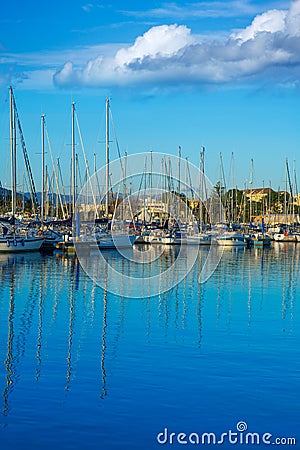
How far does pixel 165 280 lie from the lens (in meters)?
41.5

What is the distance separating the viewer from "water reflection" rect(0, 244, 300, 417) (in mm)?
19250

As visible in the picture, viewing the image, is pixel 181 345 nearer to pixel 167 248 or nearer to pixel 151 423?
pixel 151 423

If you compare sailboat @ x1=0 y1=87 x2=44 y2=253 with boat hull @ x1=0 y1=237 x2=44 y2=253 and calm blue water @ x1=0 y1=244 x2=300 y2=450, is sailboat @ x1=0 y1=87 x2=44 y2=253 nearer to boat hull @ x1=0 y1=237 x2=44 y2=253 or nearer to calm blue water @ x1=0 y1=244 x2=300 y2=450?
boat hull @ x1=0 y1=237 x2=44 y2=253

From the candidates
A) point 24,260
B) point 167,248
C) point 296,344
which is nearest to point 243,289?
point 296,344

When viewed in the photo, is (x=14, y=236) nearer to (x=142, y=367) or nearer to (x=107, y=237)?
(x=107, y=237)

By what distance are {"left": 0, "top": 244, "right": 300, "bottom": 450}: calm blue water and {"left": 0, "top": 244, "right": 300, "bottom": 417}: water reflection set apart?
0.05m

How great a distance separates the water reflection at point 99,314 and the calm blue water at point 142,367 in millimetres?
50

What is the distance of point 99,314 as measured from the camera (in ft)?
91.2

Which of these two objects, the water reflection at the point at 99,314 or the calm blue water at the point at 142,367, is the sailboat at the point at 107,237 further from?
the calm blue water at the point at 142,367

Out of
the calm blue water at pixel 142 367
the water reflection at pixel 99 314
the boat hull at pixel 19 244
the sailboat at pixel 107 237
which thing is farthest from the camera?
the sailboat at pixel 107 237

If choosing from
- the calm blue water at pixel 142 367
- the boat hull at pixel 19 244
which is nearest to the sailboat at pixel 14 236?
the boat hull at pixel 19 244

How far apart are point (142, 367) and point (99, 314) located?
30.0 feet

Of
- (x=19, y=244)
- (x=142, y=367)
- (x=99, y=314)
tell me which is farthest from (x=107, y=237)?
(x=142, y=367)

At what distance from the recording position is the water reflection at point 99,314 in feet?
63.2
